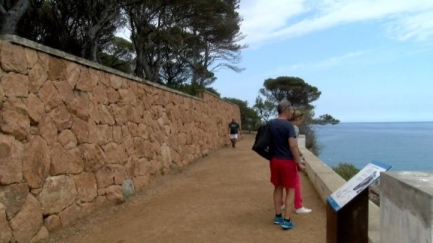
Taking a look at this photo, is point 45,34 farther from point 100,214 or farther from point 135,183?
point 100,214

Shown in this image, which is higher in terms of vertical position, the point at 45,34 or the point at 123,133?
the point at 45,34

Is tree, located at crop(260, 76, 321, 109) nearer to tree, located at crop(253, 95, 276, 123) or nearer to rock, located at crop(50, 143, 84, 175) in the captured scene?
tree, located at crop(253, 95, 276, 123)

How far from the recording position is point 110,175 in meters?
5.97

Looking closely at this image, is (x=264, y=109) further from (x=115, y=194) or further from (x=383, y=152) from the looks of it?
(x=115, y=194)

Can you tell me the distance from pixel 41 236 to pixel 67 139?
1.25 metres

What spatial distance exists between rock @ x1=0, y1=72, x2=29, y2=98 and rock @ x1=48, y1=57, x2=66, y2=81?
508 mm

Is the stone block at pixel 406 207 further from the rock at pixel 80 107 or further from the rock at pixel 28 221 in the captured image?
the rock at pixel 80 107

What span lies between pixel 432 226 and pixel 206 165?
9.34 meters

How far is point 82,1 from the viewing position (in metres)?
15.2

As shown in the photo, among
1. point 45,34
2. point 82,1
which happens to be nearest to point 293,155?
point 82,1

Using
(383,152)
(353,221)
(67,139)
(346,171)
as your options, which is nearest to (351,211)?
(353,221)

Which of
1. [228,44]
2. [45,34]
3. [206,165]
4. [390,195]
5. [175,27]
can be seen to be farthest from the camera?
[228,44]

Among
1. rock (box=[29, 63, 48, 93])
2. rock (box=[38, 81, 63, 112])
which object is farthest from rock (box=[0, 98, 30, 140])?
rock (box=[38, 81, 63, 112])

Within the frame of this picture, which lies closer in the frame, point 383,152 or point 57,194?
point 57,194
